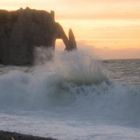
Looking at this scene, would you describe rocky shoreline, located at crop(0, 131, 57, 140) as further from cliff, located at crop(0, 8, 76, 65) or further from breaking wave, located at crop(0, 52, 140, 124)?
cliff, located at crop(0, 8, 76, 65)

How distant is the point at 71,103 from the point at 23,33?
62870mm

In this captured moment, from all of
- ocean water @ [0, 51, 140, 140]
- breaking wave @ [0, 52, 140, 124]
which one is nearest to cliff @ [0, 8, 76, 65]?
breaking wave @ [0, 52, 140, 124]

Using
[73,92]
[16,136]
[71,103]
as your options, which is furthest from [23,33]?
[16,136]

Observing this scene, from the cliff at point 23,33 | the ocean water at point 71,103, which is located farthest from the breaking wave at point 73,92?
the cliff at point 23,33

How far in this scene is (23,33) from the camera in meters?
83.8

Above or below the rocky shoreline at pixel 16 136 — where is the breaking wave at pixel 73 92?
below

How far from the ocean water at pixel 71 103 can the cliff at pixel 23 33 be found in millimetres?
46458

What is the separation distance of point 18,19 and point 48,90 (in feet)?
198

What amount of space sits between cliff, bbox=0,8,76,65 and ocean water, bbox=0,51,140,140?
46.5 m

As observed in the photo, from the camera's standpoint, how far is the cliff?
251 ft

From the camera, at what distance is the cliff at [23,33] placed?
251ft

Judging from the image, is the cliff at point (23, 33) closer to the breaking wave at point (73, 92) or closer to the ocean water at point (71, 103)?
the breaking wave at point (73, 92)

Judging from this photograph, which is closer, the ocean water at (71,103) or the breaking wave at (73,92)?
the ocean water at (71,103)

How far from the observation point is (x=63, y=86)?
2402cm
